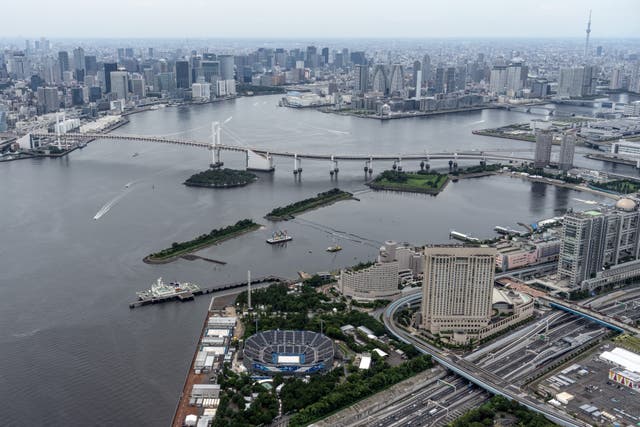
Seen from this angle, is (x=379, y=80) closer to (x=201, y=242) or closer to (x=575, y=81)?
(x=575, y=81)

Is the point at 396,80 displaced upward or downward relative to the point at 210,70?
downward

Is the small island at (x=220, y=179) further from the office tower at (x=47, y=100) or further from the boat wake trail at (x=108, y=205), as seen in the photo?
the office tower at (x=47, y=100)

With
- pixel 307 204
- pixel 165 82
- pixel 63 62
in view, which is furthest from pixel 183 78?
pixel 307 204

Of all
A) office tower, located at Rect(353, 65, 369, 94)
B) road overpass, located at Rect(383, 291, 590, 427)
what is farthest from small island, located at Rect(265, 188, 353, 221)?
office tower, located at Rect(353, 65, 369, 94)

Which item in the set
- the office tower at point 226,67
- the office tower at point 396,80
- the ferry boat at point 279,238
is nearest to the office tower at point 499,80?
the office tower at point 396,80

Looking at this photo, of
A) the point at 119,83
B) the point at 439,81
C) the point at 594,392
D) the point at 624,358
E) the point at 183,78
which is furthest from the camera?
the point at 439,81

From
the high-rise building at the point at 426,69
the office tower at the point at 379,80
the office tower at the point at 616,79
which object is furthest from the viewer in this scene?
the high-rise building at the point at 426,69

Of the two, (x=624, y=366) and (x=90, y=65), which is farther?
(x=90, y=65)
